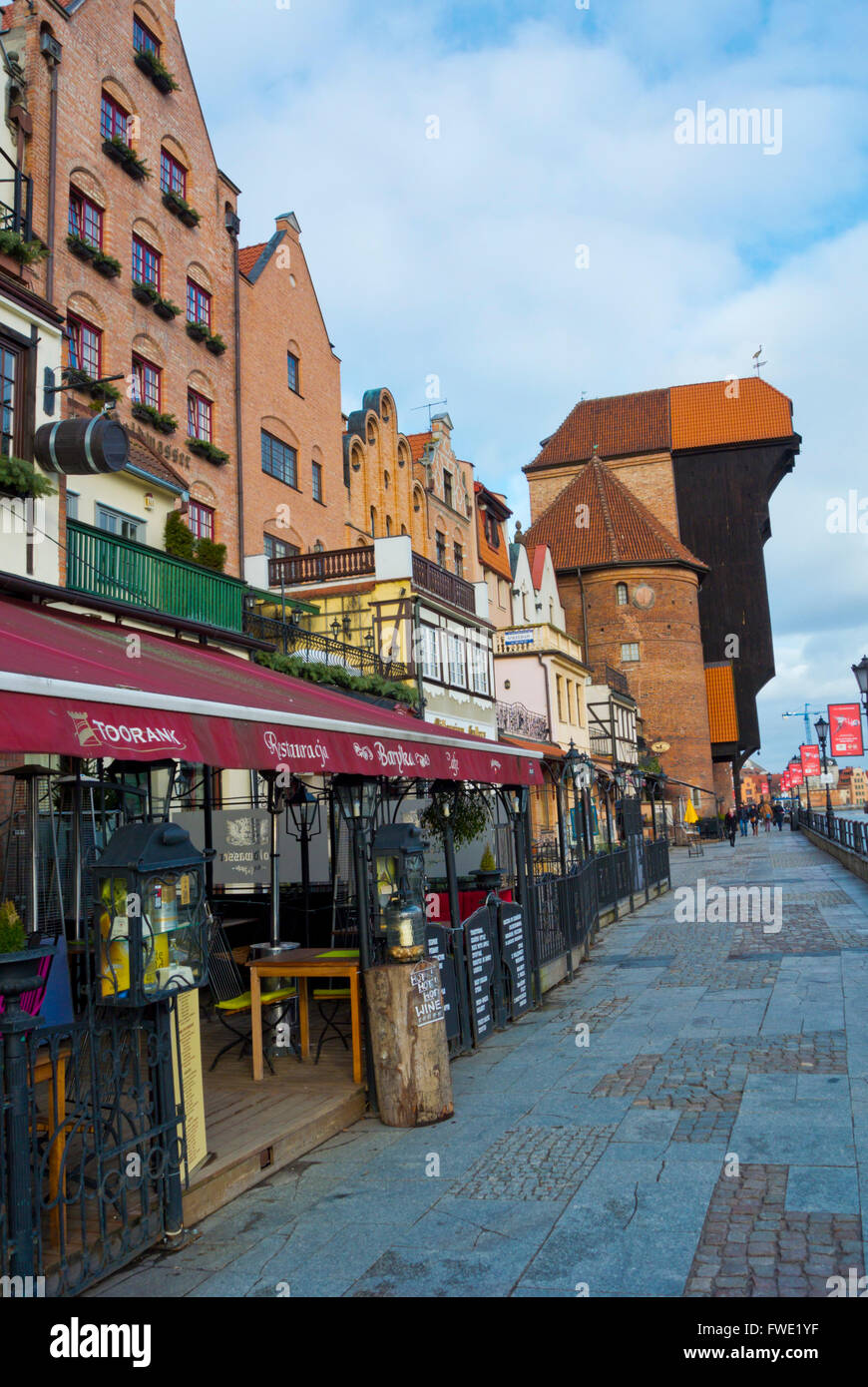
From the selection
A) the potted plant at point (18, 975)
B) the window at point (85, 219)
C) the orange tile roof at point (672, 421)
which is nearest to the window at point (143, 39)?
the window at point (85, 219)

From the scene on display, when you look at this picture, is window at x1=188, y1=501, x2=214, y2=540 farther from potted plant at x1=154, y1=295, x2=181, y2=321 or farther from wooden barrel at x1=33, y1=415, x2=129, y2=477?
wooden barrel at x1=33, y1=415, x2=129, y2=477

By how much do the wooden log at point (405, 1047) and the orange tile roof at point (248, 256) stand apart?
2262cm

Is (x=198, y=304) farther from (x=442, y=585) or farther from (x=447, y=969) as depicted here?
(x=447, y=969)

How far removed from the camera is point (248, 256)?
26125mm

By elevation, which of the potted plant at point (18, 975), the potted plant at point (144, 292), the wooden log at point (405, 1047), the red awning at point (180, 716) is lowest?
the wooden log at point (405, 1047)

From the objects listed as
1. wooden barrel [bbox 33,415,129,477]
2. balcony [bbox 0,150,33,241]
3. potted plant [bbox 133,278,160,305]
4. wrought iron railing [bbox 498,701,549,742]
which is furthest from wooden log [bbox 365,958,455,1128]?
wrought iron railing [bbox 498,701,549,742]

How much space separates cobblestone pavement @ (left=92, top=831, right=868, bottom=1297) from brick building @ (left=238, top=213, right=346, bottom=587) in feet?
52.5

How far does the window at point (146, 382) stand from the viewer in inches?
749

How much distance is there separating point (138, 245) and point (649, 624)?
38.2 m

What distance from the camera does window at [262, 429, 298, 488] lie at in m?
23.8

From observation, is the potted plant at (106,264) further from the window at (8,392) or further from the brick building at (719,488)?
the brick building at (719,488)

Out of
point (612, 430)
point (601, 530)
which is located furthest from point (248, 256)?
point (612, 430)
